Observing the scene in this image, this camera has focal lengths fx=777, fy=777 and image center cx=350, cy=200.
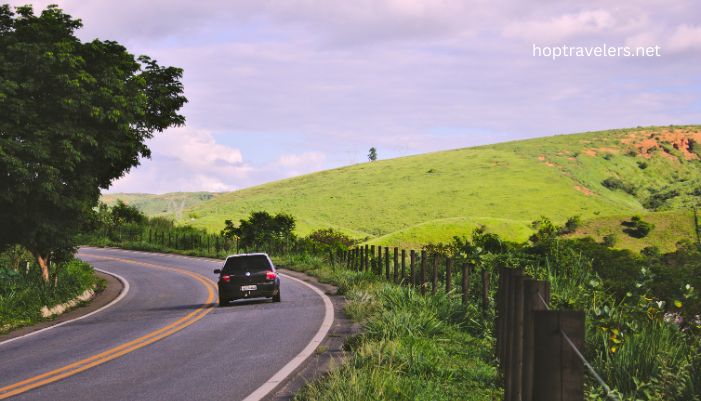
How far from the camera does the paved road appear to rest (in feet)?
31.5

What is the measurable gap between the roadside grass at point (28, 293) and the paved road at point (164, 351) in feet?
4.42

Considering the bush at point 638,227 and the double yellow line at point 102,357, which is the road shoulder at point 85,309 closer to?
the double yellow line at point 102,357

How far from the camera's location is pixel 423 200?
11400 cm

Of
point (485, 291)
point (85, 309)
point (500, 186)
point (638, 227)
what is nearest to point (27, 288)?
point (85, 309)

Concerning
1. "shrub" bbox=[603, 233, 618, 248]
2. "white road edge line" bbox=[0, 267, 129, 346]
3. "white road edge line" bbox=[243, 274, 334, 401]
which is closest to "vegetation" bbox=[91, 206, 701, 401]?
"white road edge line" bbox=[243, 274, 334, 401]

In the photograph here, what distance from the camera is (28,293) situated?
822 inches

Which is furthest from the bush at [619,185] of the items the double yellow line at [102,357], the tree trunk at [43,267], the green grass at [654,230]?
the double yellow line at [102,357]

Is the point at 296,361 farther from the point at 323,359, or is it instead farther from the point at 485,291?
the point at 485,291

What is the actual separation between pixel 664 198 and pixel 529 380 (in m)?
111

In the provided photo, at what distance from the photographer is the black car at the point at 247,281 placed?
71.5 ft

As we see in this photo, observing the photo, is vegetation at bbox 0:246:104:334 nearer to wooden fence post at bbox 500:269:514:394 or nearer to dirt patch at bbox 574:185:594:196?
wooden fence post at bbox 500:269:514:394

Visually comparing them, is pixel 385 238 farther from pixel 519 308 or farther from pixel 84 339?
pixel 519 308

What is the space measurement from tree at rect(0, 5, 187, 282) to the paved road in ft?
10.8

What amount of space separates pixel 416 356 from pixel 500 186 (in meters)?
110
